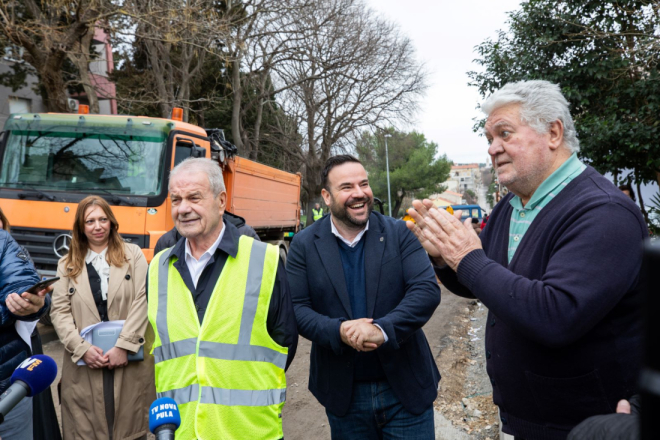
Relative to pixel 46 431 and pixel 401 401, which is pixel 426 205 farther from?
pixel 46 431

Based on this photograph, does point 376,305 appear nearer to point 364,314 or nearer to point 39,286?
point 364,314

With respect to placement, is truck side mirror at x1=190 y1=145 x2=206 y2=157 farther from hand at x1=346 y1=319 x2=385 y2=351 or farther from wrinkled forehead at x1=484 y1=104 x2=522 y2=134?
wrinkled forehead at x1=484 y1=104 x2=522 y2=134

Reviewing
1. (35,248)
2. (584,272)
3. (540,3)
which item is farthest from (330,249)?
(540,3)

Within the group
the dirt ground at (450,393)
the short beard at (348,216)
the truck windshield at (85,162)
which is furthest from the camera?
the truck windshield at (85,162)

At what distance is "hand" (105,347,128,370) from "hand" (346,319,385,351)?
1701mm

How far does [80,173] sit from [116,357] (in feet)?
15.6

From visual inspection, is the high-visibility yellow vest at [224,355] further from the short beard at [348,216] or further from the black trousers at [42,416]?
the black trousers at [42,416]

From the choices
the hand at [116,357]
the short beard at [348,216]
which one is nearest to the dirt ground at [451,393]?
the hand at [116,357]

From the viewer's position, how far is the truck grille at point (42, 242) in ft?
23.2

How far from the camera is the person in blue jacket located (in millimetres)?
2699

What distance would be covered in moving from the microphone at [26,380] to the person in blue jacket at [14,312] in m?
1.19

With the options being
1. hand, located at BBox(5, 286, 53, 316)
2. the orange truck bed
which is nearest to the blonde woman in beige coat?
hand, located at BBox(5, 286, 53, 316)

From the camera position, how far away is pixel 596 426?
0.93m

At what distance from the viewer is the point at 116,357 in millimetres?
3309
